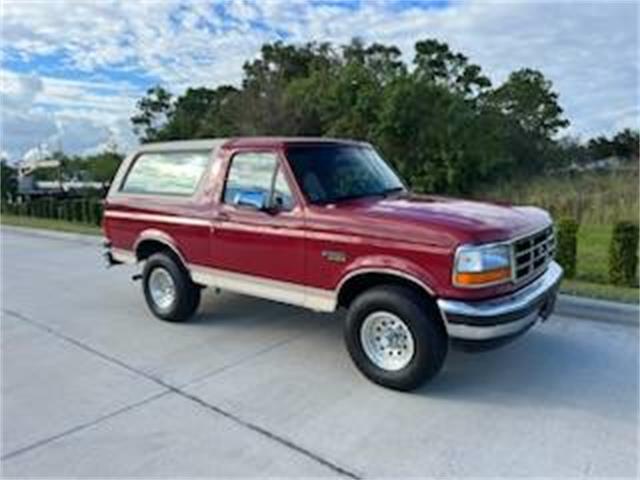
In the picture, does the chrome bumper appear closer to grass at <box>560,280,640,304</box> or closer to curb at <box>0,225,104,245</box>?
grass at <box>560,280,640,304</box>

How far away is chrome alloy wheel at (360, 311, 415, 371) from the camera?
5023 millimetres

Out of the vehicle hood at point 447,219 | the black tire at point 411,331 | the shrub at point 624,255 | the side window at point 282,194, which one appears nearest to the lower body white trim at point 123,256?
the side window at point 282,194

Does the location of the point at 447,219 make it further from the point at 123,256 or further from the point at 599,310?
the point at 123,256

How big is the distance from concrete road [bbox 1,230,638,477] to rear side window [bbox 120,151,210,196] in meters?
1.41

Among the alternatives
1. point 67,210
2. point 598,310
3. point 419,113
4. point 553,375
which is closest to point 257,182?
point 553,375

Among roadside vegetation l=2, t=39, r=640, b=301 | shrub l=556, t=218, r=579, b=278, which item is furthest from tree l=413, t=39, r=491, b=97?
shrub l=556, t=218, r=579, b=278

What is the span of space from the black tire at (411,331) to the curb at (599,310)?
266 cm

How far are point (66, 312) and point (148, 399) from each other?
10.7 ft

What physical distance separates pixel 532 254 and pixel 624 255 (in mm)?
4151

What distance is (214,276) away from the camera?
21.5ft

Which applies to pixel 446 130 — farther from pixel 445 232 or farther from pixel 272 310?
pixel 445 232

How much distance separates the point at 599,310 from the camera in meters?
6.94

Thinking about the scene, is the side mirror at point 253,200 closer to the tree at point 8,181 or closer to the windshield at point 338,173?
the windshield at point 338,173

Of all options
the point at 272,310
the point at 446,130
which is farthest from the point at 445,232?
the point at 446,130
